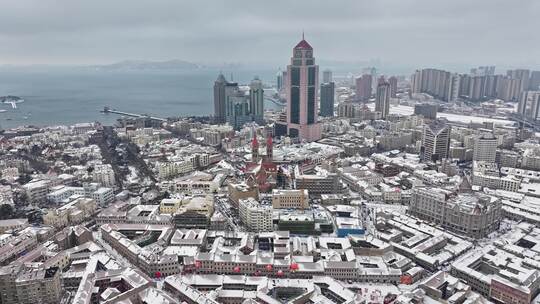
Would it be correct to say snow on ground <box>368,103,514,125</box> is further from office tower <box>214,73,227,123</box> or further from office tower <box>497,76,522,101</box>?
office tower <box>214,73,227,123</box>

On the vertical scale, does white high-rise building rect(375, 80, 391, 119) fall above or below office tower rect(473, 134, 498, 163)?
above

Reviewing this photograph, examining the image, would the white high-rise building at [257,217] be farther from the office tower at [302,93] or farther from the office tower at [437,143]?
the office tower at [302,93]

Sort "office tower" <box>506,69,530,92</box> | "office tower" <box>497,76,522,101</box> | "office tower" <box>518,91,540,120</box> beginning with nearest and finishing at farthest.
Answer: "office tower" <box>518,91,540,120</box>, "office tower" <box>497,76,522,101</box>, "office tower" <box>506,69,530,92</box>

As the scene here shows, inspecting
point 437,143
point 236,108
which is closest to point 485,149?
point 437,143

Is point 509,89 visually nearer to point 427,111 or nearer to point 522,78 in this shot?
point 522,78

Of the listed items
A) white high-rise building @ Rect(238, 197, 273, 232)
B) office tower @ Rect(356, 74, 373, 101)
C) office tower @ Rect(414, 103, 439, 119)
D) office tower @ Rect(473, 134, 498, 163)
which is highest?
office tower @ Rect(356, 74, 373, 101)

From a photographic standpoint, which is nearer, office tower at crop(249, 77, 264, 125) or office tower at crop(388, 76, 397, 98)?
office tower at crop(249, 77, 264, 125)

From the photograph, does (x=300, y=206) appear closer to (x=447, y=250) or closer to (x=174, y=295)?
(x=447, y=250)

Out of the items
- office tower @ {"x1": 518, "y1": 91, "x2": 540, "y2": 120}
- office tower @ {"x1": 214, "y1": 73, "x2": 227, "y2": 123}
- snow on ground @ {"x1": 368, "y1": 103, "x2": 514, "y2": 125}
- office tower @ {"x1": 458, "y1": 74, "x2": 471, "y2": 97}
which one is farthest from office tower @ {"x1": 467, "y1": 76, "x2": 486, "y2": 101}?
office tower @ {"x1": 214, "y1": 73, "x2": 227, "y2": 123}
